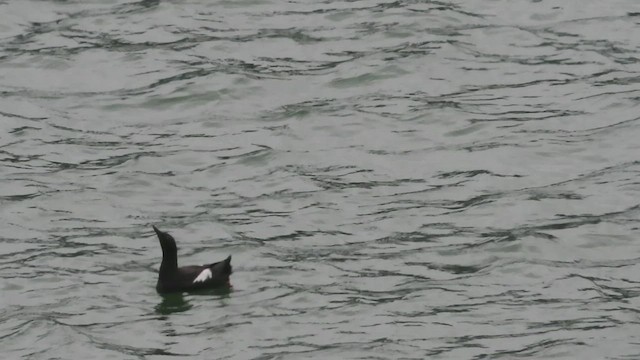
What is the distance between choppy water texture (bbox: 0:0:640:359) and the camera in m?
17.9

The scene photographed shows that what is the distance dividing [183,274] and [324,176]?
3471 mm

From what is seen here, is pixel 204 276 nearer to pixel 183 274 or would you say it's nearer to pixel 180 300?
pixel 183 274

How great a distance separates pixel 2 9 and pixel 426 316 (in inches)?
471

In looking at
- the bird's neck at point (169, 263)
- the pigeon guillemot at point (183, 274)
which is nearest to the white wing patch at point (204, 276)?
the pigeon guillemot at point (183, 274)

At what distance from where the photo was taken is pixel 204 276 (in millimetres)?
18859

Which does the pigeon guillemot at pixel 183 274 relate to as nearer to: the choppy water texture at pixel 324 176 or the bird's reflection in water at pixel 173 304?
the bird's reflection in water at pixel 173 304

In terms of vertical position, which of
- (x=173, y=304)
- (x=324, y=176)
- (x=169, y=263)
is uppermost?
(x=169, y=263)

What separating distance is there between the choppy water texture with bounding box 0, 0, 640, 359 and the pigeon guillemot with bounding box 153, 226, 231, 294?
0.19 metres

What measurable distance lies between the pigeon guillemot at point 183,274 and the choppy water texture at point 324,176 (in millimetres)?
190

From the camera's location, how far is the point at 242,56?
84.5ft

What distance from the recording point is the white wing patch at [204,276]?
1880cm

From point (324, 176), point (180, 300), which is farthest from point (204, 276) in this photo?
point (324, 176)

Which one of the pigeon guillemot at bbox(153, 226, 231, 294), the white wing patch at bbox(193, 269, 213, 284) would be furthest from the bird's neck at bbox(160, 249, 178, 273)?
the white wing patch at bbox(193, 269, 213, 284)

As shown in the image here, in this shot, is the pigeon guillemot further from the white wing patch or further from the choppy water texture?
the choppy water texture
